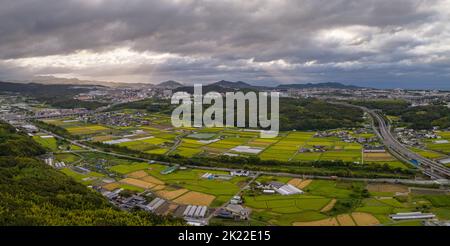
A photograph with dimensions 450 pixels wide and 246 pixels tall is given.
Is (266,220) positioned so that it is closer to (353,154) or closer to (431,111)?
(353,154)

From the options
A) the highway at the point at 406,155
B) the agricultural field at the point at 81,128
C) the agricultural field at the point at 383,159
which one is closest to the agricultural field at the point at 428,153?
the highway at the point at 406,155

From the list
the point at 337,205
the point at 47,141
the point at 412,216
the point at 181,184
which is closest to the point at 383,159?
the point at 337,205

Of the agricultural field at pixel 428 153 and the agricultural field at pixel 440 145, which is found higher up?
the agricultural field at pixel 440 145

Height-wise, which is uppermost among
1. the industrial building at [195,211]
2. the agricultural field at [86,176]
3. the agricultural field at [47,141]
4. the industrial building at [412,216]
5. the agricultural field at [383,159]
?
the agricultural field at [47,141]

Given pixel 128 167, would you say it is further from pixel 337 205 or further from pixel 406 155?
pixel 406 155

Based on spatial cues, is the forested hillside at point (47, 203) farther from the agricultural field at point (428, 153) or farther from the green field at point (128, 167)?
the agricultural field at point (428, 153)

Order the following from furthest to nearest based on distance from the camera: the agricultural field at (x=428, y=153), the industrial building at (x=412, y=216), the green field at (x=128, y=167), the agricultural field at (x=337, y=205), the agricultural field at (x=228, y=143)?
1. the agricultural field at (x=228, y=143)
2. the agricultural field at (x=428, y=153)
3. the green field at (x=128, y=167)
4. the agricultural field at (x=337, y=205)
5. the industrial building at (x=412, y=216)
